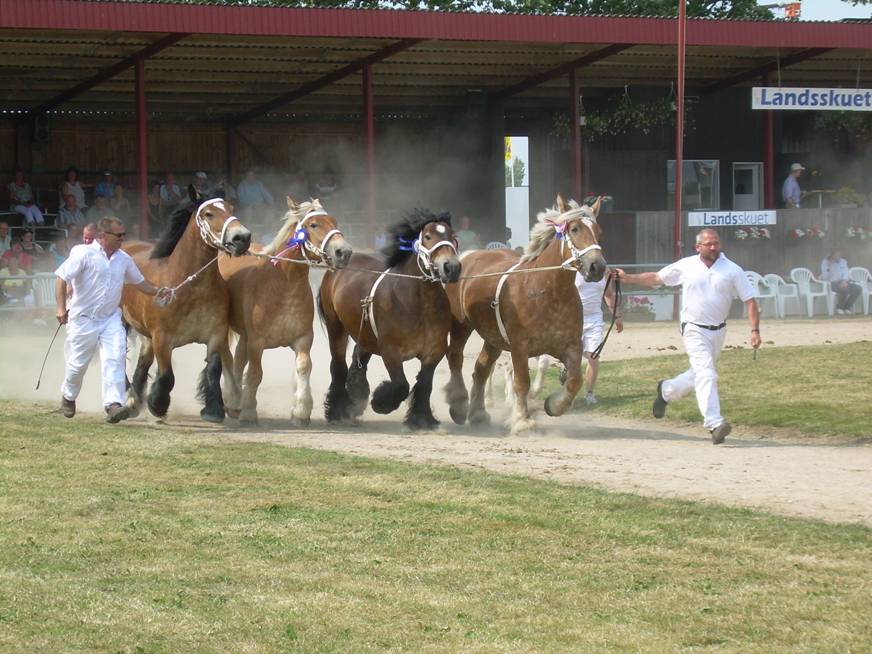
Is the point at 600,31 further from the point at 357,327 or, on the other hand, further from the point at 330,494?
the point at 330,494

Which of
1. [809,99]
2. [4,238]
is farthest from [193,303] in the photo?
[809,99]

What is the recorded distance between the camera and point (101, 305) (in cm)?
1239

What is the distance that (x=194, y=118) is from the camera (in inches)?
1180

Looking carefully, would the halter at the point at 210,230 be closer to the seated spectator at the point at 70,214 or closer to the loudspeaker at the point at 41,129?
the seated spectator at the point at 70,214

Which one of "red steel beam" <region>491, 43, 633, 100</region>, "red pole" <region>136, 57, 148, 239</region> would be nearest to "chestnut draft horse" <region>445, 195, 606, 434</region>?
"red pole" <region>136, 57, 148, 239</region>

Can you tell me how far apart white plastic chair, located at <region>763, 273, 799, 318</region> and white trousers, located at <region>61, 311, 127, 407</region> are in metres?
17.5

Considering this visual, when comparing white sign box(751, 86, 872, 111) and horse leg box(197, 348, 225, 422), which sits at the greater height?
white sign box(751, 86, 872, 111)

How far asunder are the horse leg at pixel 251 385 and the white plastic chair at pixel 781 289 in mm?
16337

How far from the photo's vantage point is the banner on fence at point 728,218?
27312 millimetres

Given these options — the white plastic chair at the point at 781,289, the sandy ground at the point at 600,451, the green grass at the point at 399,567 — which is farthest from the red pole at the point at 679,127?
the green grass at the point at 399,567

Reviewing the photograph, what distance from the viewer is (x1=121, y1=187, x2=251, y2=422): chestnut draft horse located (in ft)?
41.5

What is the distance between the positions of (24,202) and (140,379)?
12.2 metres

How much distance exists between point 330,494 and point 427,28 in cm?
1505

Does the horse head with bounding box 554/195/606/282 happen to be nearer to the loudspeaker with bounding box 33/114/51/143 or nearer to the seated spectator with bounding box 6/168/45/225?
the seated spectator with bounding box 6/168/45/225
